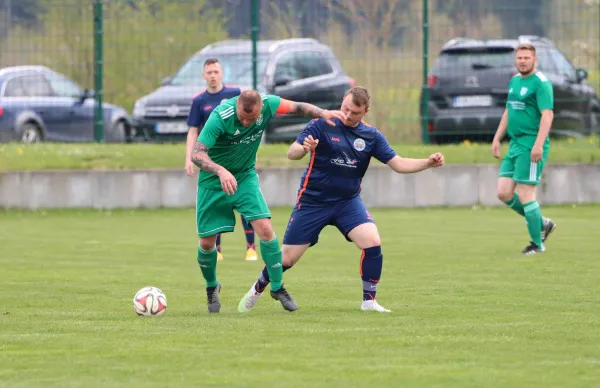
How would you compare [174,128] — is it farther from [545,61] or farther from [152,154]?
[545,61]

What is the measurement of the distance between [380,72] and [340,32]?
34.5 inches

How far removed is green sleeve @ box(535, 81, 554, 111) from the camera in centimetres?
1352

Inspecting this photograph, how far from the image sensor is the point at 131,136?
70.9ft

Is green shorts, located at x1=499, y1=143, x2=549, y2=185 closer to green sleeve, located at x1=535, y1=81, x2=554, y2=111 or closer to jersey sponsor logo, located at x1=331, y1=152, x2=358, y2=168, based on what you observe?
green sleeve, located at x1=535, y1=81, x2=554, y2=111

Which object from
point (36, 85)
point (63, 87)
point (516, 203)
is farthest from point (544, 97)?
point (36, 85)

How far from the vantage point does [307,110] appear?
9492mm

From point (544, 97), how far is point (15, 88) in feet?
34.8

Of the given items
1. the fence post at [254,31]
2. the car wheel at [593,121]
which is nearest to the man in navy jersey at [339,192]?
the fence post at [254,31]

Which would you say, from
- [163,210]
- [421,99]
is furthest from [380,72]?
[163,210]

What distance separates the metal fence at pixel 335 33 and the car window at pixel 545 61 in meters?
0.13

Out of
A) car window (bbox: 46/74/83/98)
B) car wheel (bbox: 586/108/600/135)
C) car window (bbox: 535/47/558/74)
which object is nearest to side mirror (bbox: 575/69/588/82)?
car window (bbox: 535/47/558/74)

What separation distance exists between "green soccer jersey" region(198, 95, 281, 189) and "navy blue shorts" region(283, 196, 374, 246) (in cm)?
54

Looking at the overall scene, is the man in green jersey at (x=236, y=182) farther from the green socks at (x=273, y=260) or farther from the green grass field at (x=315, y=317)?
the green grass field at (x=315, y=317)

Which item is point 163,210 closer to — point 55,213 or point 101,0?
point 55,213
